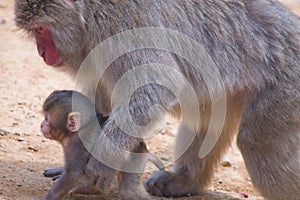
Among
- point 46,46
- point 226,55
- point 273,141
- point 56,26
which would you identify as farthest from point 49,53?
point 273,141

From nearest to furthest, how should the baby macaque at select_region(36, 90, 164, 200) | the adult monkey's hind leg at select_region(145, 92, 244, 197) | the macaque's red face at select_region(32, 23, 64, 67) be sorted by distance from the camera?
1. the baby macaque at select_region(36, 90, 164, 200)
2. the macaque's red face at select_region(32, 23, 64, 67)
3. the adult monkey's hind leg at select_region(145, 92, 244, 197)

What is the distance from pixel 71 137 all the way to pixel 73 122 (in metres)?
0.14

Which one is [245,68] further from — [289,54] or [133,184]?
[133,184]

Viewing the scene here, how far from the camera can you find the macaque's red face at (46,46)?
6.21 meters

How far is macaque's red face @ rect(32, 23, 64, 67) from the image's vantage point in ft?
20.4

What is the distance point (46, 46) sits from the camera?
245 inches

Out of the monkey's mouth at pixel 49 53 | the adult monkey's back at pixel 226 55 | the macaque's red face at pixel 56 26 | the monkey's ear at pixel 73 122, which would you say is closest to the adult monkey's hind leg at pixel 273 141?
the adult monkey's back at pixel 226 55

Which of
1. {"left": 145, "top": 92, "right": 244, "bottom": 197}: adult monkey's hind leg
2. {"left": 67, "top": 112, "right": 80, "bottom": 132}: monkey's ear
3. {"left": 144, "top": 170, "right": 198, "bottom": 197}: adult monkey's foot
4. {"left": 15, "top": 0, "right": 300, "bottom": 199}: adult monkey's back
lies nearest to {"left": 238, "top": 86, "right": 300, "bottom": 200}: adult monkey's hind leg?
{"left": 15, "top": 0, "right": 300, "bottom": 199}: adult monkey's back

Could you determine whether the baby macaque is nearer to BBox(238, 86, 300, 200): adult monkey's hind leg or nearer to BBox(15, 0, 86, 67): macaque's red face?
BBox(15, 0, 86, 67): macaque's red face

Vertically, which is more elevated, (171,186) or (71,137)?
(71,137)

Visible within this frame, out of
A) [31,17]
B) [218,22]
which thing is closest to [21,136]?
[31,17]

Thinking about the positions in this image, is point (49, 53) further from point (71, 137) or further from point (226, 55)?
point (226, 55)

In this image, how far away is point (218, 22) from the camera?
6.31 metres

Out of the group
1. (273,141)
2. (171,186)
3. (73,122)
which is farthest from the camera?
(171,186)
